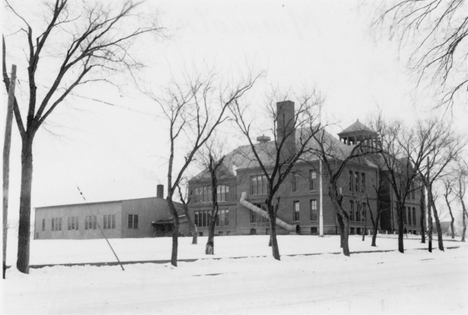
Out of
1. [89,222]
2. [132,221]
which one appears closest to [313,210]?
[132,221]

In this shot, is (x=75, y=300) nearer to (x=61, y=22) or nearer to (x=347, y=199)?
(x=61, y=22)

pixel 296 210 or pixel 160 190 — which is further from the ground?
pixel 160 190

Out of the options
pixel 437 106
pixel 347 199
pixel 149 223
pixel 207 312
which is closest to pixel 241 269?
pixel 207 312

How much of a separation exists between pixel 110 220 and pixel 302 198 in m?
22.6

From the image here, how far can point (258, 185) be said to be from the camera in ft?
191

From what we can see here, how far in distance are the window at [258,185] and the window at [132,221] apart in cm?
1439

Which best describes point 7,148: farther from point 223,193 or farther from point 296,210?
point 223,193

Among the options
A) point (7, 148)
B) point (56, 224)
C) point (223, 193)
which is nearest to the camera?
point (7, 148)

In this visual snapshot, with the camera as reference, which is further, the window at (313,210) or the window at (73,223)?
the window at (73,223)

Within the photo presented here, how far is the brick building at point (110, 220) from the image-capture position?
61.2 meters

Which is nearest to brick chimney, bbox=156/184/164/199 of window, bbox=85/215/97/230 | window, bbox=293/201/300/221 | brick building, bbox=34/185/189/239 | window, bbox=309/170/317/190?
brick building, bbox=34/185/189/239

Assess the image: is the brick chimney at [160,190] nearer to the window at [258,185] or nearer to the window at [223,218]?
the window at [223,218]

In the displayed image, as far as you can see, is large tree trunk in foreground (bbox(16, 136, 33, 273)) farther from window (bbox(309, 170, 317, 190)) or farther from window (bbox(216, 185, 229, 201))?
window (bbox(216, 185, 229, 201))

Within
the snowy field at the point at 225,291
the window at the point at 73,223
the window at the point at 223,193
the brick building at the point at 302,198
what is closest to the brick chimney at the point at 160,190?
the brick building at the point at 302,198
